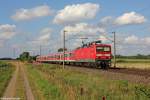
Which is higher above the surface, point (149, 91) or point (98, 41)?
point (98, 41)

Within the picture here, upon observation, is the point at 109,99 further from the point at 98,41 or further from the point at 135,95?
the point at 98,41

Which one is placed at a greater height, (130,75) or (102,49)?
(102,49)

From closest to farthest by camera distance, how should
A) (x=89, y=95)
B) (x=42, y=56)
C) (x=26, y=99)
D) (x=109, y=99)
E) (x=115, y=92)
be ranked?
(x=109, y=99) < (x=89, y=95) < (x=115, y=92) < (x=26, y=99) < (x=42, y=56)

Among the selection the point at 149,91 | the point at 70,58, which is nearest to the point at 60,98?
the point at 149,91

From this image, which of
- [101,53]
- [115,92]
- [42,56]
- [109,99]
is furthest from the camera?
[42,56]

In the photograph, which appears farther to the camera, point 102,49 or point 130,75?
point 102,49

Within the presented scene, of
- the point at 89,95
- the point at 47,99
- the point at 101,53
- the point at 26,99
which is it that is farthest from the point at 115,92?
the point at 101,53

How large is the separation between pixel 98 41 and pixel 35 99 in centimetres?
3618

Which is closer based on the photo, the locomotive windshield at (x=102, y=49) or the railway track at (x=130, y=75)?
the railway track at (x=130, y=75)

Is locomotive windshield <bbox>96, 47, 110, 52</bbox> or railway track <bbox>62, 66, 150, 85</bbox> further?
locomotive windshield <bbox>96, 47, 110, 52</bbox>

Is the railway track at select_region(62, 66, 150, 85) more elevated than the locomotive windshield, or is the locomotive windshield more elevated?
the locomotive windshield

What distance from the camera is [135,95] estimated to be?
63.0ft

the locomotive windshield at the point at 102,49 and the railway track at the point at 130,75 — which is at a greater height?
the locomotive windshield at the point at 102,49

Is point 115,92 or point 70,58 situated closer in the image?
point 115,92
